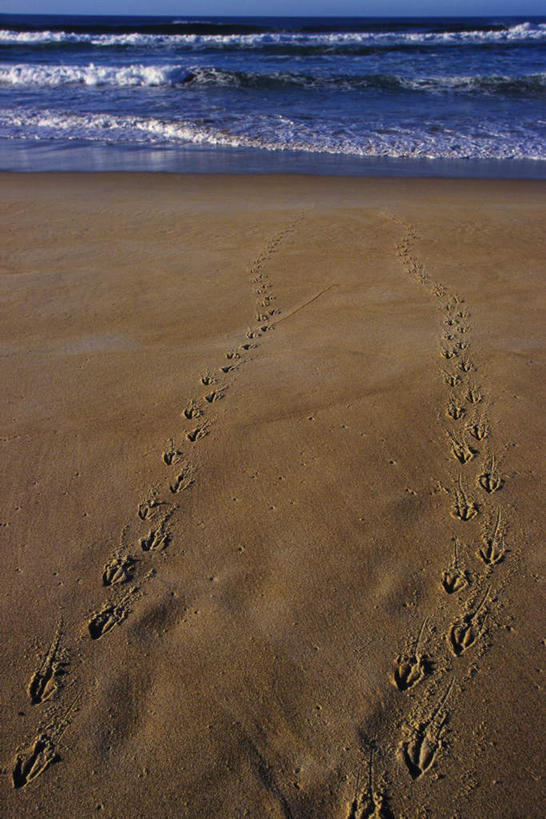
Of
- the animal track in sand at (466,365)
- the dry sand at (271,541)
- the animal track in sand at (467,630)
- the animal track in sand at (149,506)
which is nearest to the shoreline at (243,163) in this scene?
the dry sand at (271,541)

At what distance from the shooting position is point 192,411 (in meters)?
3.47

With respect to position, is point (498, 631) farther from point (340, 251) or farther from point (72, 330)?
point (340, 251)

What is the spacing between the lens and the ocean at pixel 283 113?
949 cm

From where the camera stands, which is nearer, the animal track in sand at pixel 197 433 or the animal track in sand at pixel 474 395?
the animal track in sand at pixel 197 433

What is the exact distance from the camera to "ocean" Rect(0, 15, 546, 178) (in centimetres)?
949

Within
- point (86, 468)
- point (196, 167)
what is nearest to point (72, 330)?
point (86, 468)

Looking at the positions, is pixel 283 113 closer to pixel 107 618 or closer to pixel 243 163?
pixel 243 163

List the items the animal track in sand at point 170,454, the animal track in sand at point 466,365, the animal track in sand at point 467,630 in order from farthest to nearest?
the animal track in sand at point 466,365 → the animal track in sand at point 170,454 → the animal track in sand at point 467,630

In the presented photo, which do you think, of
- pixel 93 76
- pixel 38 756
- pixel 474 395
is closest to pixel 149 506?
pixel 38 756

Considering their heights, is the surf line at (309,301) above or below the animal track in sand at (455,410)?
above

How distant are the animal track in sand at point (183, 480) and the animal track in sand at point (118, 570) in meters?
0.45

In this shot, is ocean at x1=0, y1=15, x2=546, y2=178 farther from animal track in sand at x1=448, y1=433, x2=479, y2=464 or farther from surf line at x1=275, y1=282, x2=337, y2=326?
animal track in sand at x1=448, y1=433, x2=479, y2=464

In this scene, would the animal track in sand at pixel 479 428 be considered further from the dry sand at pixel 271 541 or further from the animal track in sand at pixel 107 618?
the animal track in sand at pixel 107 618

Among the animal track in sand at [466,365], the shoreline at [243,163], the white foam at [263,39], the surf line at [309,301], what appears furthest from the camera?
the white foam at [263,39]
